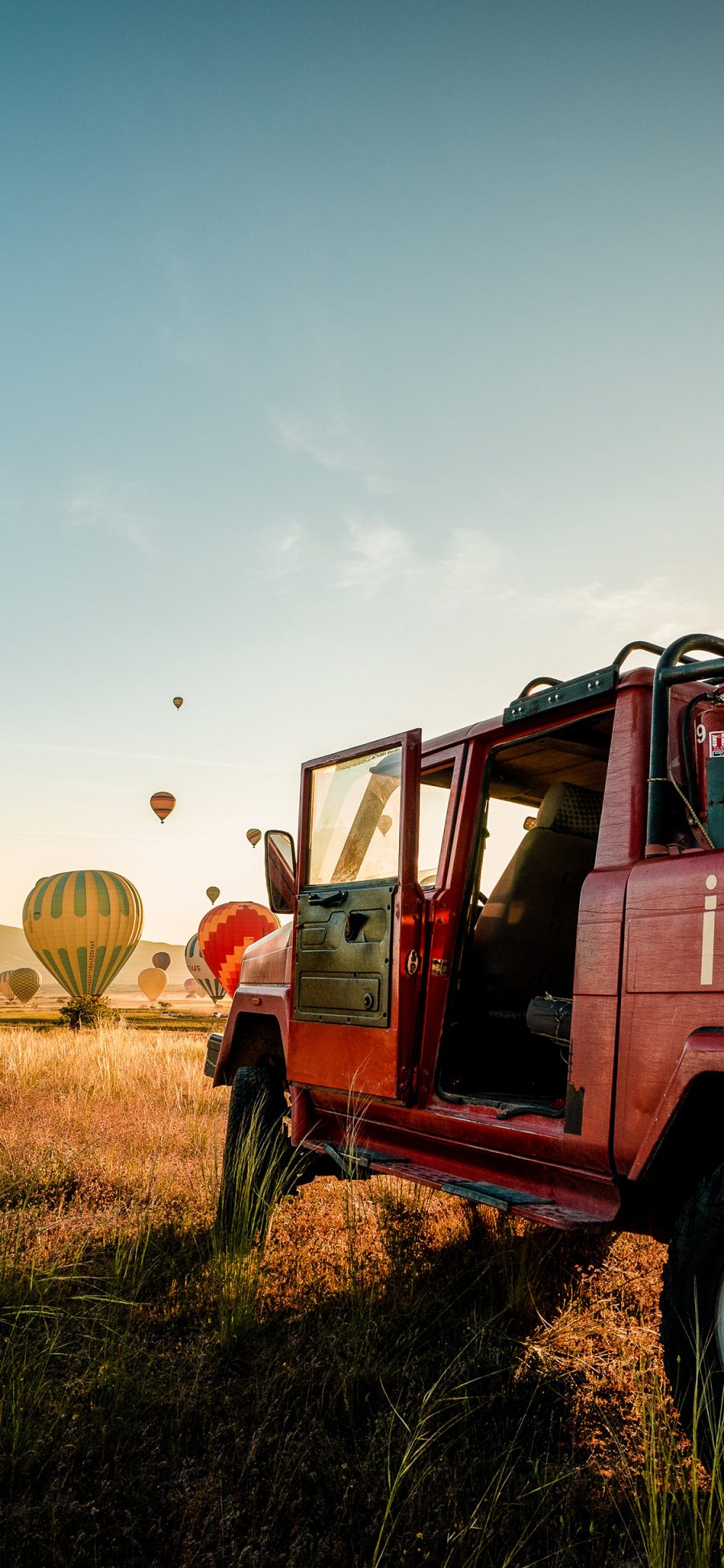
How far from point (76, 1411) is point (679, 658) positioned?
2717mm

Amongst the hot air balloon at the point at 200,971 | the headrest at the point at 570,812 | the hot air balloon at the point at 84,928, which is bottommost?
the hot air balloon at the point at 200,971

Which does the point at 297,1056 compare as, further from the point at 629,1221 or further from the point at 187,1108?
the point at 187,1108

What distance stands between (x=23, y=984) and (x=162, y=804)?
80.6ft

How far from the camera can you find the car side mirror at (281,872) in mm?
4539

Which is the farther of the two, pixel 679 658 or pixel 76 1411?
pixel 679 658

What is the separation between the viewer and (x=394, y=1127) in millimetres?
4020

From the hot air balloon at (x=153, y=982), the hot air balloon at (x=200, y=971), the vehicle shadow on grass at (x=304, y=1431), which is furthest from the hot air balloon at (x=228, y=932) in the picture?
the vehicle shadow on grass at (x=304, y=1431)

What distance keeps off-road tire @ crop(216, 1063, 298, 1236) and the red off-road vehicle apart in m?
0.02

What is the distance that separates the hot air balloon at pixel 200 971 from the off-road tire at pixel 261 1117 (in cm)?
4913

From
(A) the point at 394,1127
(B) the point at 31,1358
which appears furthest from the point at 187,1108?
(B) the point at 31,1358

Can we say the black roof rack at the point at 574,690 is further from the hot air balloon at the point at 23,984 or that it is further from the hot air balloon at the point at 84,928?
the hot air balloon at the point at 23,984

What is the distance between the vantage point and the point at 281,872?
4.55m

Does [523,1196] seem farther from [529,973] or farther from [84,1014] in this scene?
[84,1014]

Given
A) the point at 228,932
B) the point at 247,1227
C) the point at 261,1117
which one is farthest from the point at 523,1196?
the point at 228,932
